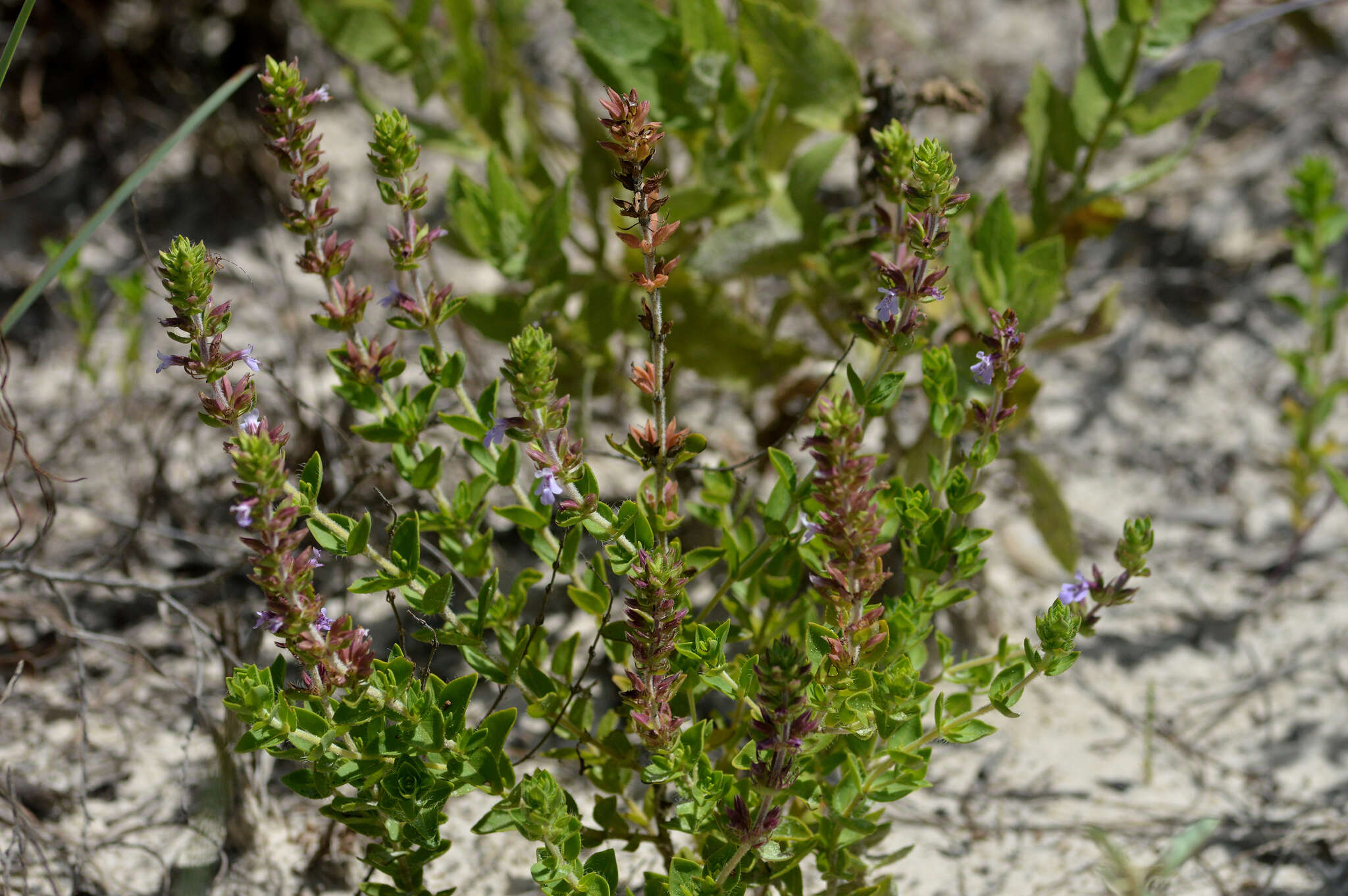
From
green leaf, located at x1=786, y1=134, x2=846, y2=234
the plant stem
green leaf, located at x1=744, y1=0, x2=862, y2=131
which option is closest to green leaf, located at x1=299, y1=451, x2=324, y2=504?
the plant stem

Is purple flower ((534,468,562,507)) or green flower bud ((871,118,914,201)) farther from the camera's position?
green flower bud ((871,118,914,201))

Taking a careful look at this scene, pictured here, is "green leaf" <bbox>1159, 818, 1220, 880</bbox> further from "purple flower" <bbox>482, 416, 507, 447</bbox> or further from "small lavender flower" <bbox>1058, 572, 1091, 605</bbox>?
"purple flower" <bbox>482, 416, 507, 447</bbox>

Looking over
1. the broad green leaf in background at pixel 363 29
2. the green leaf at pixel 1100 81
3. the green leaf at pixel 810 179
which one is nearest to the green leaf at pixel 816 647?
the green leaf at pixel 810 179

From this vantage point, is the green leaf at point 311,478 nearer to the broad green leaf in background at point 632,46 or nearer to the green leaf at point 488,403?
the green leaf at point 488,403

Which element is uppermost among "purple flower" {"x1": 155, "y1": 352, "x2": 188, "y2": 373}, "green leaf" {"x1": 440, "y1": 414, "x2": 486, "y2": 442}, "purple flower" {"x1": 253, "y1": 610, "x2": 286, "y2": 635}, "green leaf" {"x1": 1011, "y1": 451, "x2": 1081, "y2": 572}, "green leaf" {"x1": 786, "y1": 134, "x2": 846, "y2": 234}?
"green leaf" {"x1": 786, "y1": 134, "x2": 846, "y2": 234}

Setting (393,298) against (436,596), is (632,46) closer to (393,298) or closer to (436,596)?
(393,298)

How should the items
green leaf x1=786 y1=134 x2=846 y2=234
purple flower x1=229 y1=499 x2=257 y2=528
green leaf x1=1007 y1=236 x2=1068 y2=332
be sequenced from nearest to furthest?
purple flower x1=229 y1=499 x2=257 y2=528
green leaf x1=1007 y1=236 x2=1068 y2=332
green leaf x1=786 y1=134 x2=846 y2=234

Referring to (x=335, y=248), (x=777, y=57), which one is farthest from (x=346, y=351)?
(x=777, y=57)

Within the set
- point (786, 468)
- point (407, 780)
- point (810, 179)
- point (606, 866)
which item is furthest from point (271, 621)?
point (810, 179)
